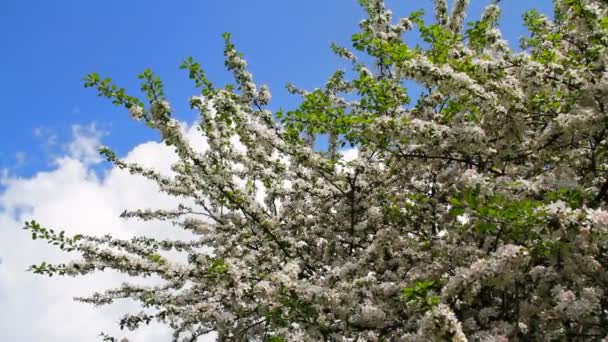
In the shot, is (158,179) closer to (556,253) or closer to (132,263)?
(132,263)

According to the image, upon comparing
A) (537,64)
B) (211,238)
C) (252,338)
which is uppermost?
(211,238)

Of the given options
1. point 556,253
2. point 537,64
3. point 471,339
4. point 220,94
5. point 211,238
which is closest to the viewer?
point 556,253

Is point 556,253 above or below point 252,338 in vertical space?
below

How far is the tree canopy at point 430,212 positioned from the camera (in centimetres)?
604

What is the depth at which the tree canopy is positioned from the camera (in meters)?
6.04

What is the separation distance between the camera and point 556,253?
5805mm

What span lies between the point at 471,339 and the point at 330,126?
3781 mm

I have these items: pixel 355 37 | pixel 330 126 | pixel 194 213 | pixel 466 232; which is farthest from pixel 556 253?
pixel 194 213

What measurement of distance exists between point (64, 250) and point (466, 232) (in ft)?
18.0

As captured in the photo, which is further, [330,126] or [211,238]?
[211,238]

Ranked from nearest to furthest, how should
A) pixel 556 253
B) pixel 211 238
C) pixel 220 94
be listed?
pixel 556 253 < pixel 220 94 < pixel 211 238

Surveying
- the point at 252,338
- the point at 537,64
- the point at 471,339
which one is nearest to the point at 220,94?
the point at 252,338

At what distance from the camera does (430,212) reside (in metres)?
8.94

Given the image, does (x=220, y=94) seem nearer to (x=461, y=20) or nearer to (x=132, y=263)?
(x=132, y=263)
